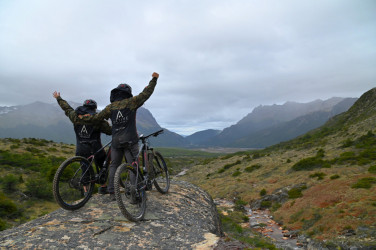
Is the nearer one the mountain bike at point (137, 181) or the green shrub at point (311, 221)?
the mountain bike at point (137, 181)

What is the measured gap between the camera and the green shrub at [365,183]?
51.8ft

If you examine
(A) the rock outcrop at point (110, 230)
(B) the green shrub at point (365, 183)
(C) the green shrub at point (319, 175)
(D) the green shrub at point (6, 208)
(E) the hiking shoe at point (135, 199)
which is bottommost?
(C) the green shrub at point (319, 175)

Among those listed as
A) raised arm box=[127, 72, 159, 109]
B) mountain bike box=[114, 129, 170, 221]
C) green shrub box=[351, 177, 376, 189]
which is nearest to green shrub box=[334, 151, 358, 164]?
green shrub box=[351, 177, 376, 189]

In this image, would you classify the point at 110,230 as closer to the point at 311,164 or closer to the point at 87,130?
the point at 87,130

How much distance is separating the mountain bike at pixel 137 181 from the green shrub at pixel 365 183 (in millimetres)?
16243

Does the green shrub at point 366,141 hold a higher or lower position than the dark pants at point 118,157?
Answer: lower

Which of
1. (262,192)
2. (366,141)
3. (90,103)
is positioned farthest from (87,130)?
(366,141)

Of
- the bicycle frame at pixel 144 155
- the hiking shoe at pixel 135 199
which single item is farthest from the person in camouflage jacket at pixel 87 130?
the hiking shoe at pixel 135 199

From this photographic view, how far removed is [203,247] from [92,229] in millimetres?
2600

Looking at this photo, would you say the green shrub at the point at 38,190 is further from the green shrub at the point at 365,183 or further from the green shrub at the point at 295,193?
the green shrub at the point at 365,183

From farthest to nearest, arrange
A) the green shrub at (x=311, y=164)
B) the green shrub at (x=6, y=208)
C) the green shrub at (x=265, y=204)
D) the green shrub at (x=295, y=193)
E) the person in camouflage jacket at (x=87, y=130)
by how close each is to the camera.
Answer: the green shrub at (x=311, y=164) < the green shrub at (x=265, y=204) < the green shrub at (x=295, y=193) < the green shrub at (x=6, y=208) < the person in camouflage jacket at (x=87, y=130)

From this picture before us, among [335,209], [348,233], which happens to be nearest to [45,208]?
[348,233]

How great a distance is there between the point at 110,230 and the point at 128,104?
335 cm

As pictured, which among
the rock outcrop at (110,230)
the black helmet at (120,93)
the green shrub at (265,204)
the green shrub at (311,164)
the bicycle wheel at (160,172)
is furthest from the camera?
the green shrub at (311,164)
